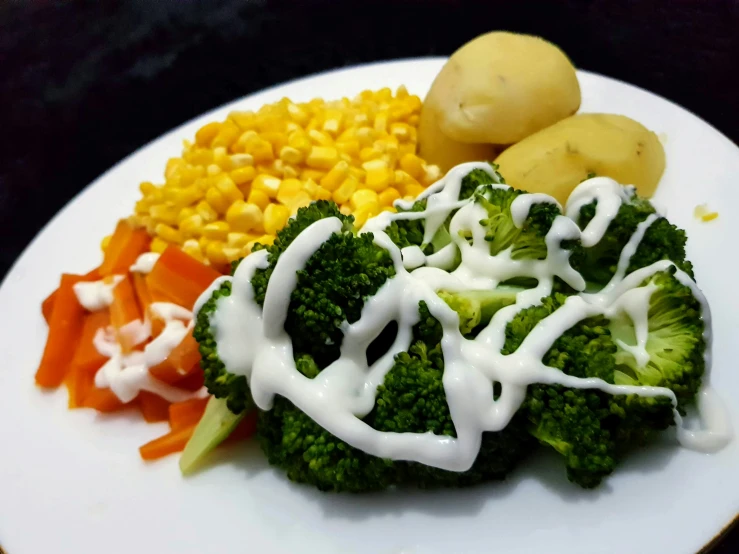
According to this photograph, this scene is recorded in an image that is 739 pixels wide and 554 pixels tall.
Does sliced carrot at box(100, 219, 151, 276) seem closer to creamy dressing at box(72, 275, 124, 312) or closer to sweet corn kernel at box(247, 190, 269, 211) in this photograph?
creamy dressing at box(72, 275, 124, 312)

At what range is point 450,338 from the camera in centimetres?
121

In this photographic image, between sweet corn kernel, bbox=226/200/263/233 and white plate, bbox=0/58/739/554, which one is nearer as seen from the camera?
white plate, bbox=0/58/739/554

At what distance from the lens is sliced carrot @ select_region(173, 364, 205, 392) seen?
1621mm

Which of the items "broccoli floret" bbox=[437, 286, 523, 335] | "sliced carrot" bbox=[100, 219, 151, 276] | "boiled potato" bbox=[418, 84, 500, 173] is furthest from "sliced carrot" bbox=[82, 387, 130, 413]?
"boiled potato" bbox=[418, 84, 500, 173]

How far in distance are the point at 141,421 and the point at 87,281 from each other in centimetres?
56

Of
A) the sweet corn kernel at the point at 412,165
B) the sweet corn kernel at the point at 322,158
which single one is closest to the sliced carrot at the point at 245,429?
the sweet corn kernel at the point at 322,158

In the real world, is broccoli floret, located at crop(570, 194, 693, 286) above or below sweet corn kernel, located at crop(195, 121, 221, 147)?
above

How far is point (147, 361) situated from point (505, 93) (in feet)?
4.34

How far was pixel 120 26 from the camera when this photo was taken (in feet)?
12.2

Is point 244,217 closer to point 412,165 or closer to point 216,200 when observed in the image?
point 216,200

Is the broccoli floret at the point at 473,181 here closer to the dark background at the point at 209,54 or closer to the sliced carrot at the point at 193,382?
the sliced carrot at the point at 193,382

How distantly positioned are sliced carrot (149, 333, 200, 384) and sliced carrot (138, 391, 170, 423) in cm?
7

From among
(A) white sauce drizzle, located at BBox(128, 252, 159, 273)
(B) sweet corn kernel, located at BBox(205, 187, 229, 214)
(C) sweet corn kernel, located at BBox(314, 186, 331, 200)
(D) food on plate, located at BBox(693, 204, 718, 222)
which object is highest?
(D) food on plate, located at BBox(693, 204, 718, 222)

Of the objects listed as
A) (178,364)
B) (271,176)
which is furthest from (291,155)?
(178,364)
